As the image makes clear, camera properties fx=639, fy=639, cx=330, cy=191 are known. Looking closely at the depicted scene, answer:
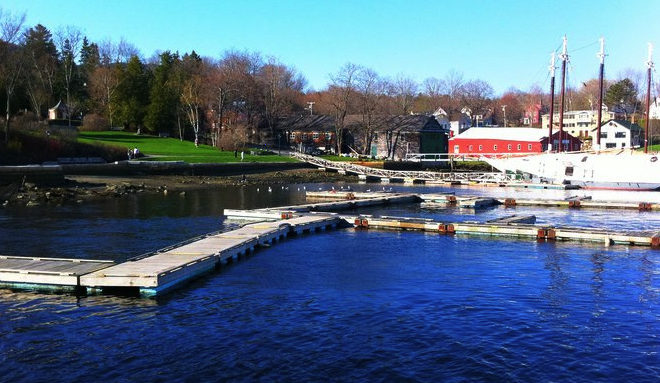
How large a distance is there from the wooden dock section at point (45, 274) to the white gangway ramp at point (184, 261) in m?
0.48

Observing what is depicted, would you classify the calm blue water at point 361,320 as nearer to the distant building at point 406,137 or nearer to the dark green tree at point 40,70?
the dark green tree at point 40,70

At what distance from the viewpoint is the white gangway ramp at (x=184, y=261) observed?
19.2 metres

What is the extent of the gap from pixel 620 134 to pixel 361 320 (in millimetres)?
116535

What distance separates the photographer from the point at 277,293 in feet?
65.3

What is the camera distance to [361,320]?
17.1m

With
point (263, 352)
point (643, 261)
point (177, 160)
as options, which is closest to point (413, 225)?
point (643, 261)

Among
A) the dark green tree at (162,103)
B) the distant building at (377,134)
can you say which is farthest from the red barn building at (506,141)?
the dark green tree at (162,103)

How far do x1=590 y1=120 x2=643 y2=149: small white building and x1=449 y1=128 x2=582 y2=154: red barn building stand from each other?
22.2 metres

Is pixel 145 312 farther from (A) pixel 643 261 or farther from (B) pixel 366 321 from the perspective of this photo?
(A) pixel 643 261

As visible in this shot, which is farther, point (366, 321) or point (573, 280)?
point (573, 280)

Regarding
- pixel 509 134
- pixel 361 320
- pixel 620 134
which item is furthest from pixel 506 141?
pixel 361 320

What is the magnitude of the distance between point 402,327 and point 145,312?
7053 mm

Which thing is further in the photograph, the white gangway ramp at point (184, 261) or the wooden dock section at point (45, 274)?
the wooden dock section at point (45, 274)

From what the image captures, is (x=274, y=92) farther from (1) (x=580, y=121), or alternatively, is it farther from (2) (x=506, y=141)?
(1) (x=580, y=121)
